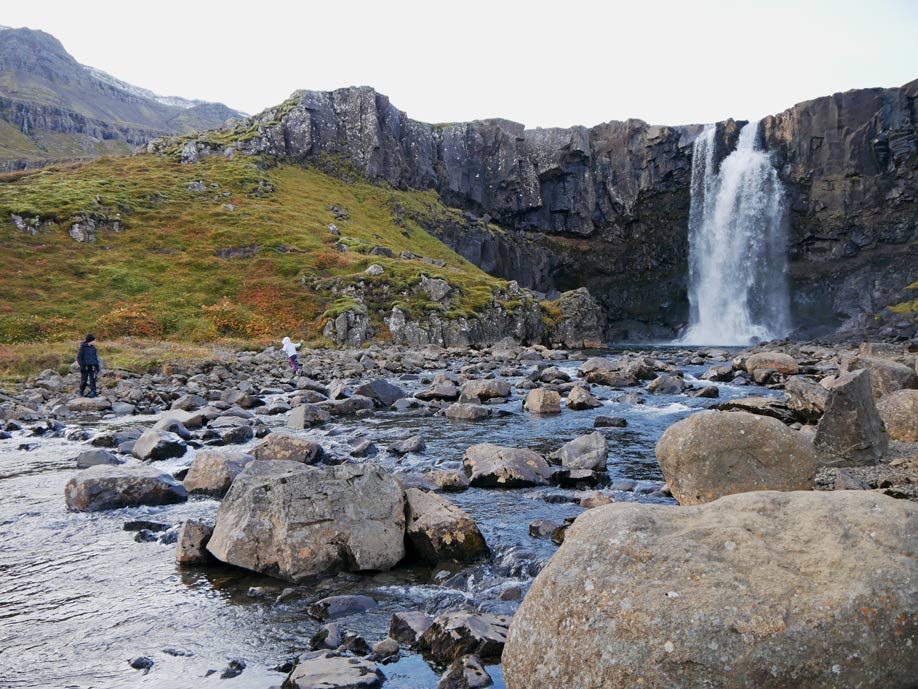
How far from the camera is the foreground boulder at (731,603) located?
15.7 feet

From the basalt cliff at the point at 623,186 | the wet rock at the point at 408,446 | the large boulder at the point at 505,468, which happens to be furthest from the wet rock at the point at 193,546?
the basalt cliff at the point at 623,186

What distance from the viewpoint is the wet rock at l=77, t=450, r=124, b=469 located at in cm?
1573

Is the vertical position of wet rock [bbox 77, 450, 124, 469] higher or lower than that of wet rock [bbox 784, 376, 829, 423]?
lower

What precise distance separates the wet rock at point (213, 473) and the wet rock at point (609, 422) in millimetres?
11187

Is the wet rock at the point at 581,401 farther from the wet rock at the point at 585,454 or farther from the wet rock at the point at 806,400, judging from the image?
the wet rock at the point at 585,454

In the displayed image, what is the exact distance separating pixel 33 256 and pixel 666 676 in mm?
75360

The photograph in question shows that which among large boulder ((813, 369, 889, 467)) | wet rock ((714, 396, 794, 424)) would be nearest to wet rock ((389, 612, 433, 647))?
large boulder ((813, 369, 889, 467))

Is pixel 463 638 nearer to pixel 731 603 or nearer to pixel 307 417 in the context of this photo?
pixel 731 603

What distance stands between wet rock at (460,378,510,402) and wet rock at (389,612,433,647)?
62.8 feet

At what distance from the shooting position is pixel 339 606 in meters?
8.16

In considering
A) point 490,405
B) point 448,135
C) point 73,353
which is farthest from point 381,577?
point 448,135

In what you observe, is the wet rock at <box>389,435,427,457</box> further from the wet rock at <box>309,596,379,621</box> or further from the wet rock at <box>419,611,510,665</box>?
the wet rock at <box>419,611,510,665</box>

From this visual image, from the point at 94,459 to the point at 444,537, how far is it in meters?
10.5

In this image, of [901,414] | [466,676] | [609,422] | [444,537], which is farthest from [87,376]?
[901,414]
